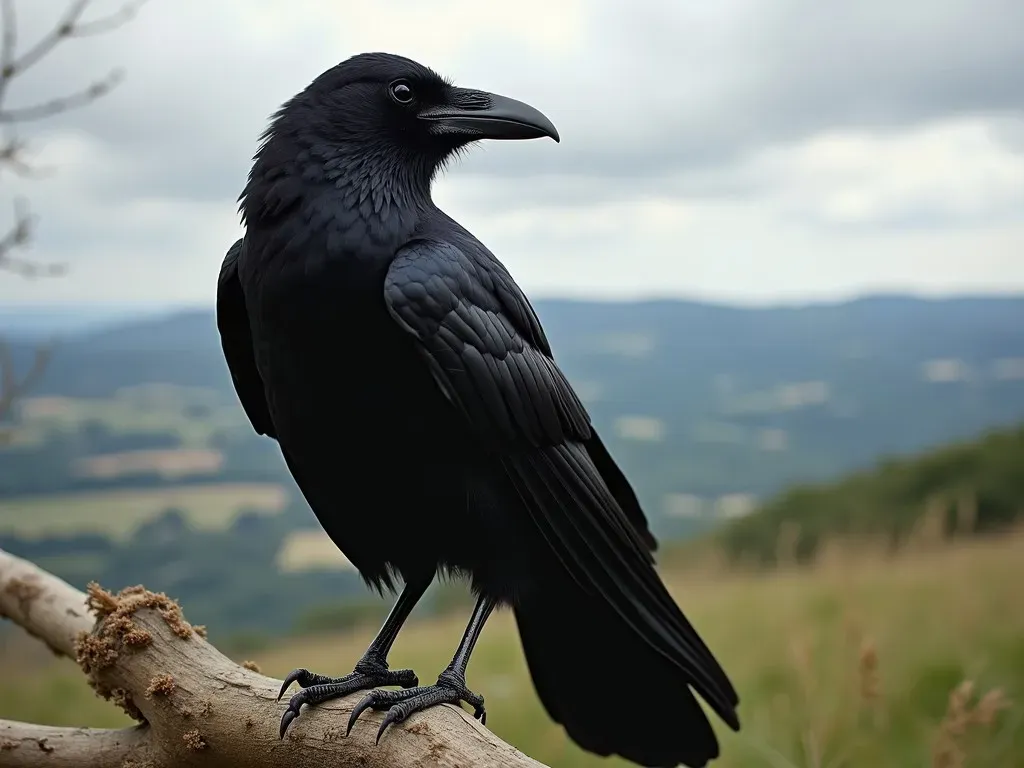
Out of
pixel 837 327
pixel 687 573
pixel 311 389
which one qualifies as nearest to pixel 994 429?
pixel 837 327

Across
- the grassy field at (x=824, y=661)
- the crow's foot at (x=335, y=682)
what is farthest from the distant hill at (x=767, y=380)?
the crow's foot at (x=335, y=682)

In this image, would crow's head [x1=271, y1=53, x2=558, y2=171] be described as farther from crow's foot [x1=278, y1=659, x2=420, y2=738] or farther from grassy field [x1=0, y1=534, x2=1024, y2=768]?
grassy field [x1=0, y1=534, x2=1024, y2=768]

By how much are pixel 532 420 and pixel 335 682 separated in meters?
0.56

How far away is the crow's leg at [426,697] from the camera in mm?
1439

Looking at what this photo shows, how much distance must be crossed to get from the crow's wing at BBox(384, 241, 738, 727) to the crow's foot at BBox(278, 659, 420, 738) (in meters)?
0.37

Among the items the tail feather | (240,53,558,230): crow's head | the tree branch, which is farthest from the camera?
the tail feather

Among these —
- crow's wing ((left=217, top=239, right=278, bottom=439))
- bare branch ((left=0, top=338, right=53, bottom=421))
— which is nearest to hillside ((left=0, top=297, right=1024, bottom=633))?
bare branch ((left=0, top=338, right=53, bottom=421))

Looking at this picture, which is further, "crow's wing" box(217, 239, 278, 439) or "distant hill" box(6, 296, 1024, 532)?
"distant hill" box(6, 296, 1024, 532)

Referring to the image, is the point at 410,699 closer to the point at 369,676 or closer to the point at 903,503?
the point at 369,676

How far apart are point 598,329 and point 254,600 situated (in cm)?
215

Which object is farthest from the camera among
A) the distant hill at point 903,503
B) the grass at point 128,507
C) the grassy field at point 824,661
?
the distant hill at point 903,503

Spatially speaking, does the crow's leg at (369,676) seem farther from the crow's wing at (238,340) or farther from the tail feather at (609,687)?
the crow's wing at (238,340)

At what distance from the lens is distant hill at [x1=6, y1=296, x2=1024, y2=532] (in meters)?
4.54

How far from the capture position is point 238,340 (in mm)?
1821
